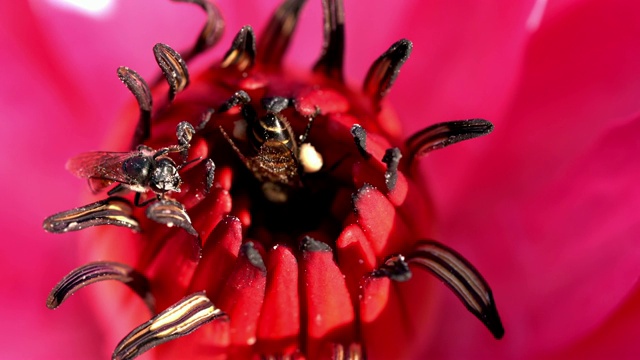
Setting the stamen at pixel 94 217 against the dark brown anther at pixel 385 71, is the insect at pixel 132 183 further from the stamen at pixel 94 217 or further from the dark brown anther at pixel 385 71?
the dark brown anther at pixel 385 71

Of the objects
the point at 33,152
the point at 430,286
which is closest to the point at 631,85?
the point at 430,286

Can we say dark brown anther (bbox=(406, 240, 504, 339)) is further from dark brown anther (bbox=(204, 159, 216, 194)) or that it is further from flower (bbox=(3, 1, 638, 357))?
dark brown anther (bbox=(204, 159, 216, 194))

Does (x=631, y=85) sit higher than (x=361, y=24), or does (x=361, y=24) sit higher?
(x=361, y=24)

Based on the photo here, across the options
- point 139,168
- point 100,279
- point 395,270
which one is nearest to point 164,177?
point 139,168

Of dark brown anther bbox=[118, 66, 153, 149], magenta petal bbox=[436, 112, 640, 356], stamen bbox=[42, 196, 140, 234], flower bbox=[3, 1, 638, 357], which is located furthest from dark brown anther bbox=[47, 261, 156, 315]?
magenta petal bbox=[436, 112, 640, 356]

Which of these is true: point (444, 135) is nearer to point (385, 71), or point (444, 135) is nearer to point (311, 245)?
point (385, 71)

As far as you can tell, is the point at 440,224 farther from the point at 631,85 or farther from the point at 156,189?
the point at 156,189
